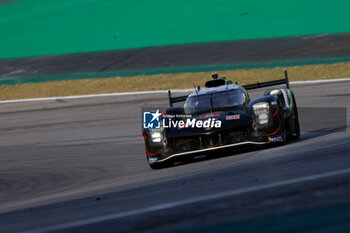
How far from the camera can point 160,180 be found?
7648 millimetres

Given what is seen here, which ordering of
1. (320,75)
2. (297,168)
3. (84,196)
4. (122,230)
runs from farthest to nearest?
1. (320,75)
2. (84,196)
3. (297,168)
4. (122,230)

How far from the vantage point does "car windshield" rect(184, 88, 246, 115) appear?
10.4m

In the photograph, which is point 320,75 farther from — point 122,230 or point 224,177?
point 122,230

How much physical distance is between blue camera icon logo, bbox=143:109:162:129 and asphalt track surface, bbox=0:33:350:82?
10118mm

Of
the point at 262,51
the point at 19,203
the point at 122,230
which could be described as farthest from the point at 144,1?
the point at 122,230

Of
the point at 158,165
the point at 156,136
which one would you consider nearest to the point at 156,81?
the point at 156,136

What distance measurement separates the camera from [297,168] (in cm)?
653

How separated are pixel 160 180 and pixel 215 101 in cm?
317

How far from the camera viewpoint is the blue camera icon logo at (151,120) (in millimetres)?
9906

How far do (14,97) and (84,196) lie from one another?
13838mm

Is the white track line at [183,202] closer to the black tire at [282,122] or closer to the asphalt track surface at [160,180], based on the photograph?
A: the asphalt track surface at [160,180]

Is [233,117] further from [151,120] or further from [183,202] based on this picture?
[183,202]

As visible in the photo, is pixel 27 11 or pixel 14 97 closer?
pixel 14 97

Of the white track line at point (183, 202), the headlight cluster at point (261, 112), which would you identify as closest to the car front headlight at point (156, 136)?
the headlight cluster at point (261, 112)
